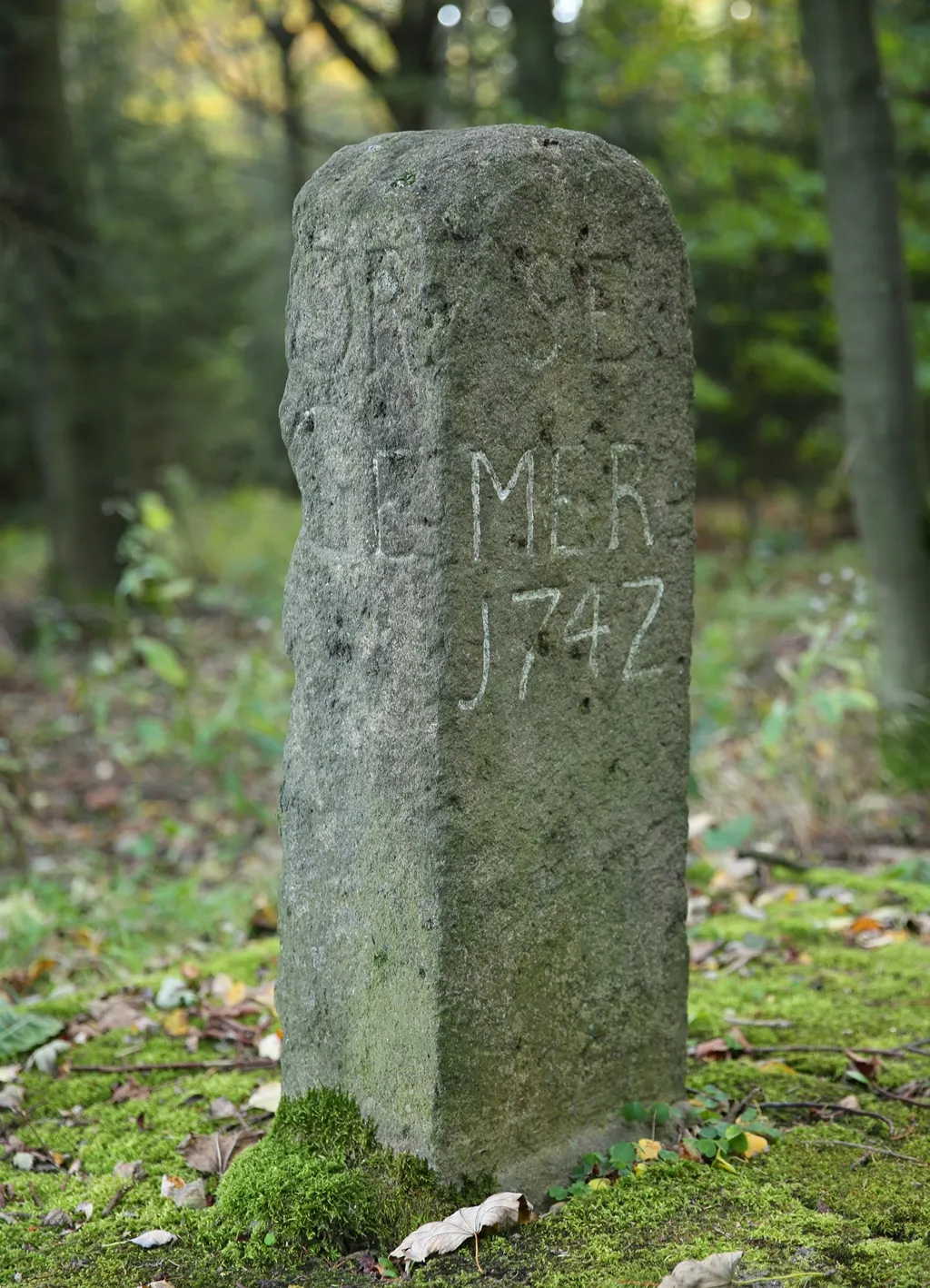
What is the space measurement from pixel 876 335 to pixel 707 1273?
433 cm

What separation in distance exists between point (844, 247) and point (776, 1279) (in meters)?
4.53

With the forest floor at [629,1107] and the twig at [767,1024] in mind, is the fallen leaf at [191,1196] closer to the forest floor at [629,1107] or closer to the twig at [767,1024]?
the forest floor at [629,1107]

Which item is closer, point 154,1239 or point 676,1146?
point 154,1239

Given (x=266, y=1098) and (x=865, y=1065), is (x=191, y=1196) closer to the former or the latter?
(x=266, y=1098)

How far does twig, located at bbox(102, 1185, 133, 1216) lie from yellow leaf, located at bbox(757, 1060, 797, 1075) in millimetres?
1488

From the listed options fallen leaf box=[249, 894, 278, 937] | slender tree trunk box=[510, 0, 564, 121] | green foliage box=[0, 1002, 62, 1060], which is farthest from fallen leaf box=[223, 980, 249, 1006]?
slender tree trunk box=[510, 0, 564, 121]

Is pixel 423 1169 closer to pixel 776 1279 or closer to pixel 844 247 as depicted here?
pixel 776 1279

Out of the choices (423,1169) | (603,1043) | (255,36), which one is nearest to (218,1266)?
(423,1169)

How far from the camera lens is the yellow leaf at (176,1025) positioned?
11.4 ft

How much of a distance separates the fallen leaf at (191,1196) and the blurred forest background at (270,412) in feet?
6.09

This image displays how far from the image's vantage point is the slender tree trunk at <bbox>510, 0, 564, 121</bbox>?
8.95m

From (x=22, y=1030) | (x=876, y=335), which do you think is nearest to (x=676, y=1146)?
(x=22, y=1030)

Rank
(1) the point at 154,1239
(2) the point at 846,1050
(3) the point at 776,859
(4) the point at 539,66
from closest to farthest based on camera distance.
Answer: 1. (1) the point at 154,1239
2. (2) the point at 846,1050
3. (3) the point at 776,859
4. (4) the point at 539,66

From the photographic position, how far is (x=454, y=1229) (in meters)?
2.35
